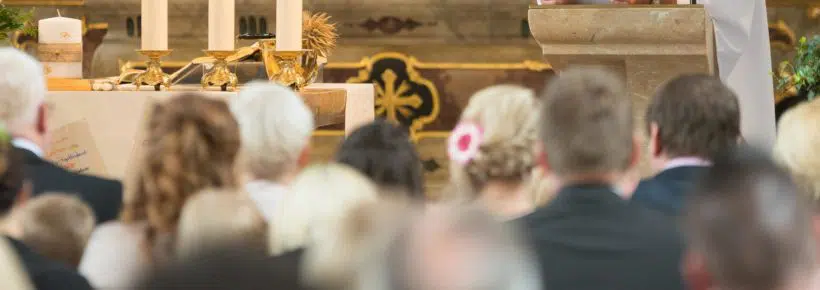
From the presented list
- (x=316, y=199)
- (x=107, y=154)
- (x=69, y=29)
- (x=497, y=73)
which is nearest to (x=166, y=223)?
(x=316, y=199)

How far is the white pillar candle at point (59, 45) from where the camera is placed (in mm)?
4766

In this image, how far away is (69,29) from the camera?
4.77m

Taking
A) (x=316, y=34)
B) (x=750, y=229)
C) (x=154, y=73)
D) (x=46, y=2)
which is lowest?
(x=750, y=229)

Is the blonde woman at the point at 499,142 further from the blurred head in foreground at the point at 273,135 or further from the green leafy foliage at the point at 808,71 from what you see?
the green leafy foliage at the point at 808,71

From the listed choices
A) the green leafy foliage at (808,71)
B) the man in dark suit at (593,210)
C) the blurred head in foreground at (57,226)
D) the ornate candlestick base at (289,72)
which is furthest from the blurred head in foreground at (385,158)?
the green leafy foliage at (808,71)

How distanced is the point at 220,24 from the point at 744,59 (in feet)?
6.07

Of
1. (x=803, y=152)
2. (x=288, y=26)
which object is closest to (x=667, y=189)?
(x=803, y=152)

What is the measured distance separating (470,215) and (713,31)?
3.94 metres

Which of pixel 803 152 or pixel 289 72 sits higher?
pixel 289 72

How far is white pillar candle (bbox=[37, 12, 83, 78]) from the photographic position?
188 inches

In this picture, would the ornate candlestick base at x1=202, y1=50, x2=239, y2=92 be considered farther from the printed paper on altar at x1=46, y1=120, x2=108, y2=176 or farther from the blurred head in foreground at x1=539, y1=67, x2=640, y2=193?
the blurred head in foreground at x1=539, y1=67, x2=640, y2=193

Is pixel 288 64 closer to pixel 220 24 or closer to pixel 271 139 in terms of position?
pixel 220 24

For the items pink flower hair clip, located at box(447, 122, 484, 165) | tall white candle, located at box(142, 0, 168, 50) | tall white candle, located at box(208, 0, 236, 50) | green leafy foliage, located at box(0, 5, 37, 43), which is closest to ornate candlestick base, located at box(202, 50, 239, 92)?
tall white candle, located at box(208, 0, 236, 50)

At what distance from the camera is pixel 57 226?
2217mm
